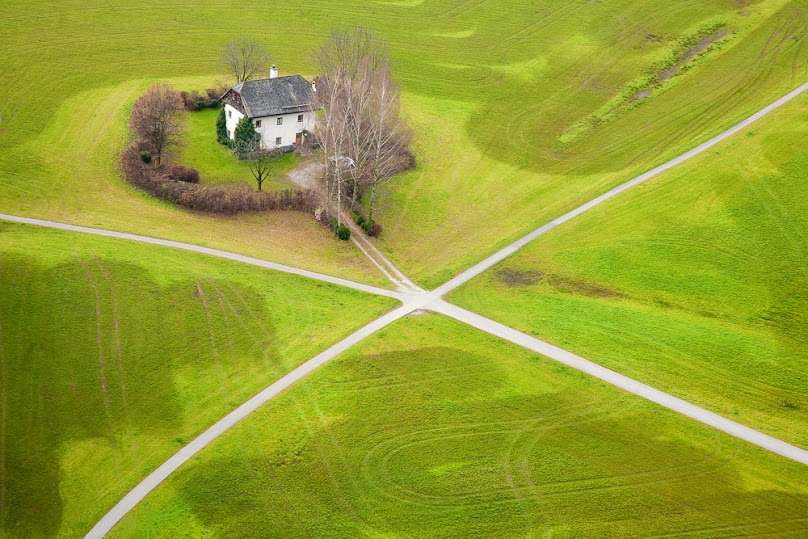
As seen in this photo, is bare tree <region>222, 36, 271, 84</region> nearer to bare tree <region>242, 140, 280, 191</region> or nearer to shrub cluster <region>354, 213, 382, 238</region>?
bare tree <region>242, 140, 280, 191</region>

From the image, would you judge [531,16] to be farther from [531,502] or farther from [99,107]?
[531,502]

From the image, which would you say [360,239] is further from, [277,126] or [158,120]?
[158,120]

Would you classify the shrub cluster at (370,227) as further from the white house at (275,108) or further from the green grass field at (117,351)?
the white house at (275,108)

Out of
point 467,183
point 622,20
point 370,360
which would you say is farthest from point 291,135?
point 622,20

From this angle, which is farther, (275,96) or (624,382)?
(275,96)

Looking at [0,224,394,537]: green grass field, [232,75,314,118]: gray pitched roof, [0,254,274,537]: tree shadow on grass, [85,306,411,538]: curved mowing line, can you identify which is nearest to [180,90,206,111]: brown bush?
[232,75,314,118]: gray pitched roof

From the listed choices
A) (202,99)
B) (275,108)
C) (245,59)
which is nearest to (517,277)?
(275,108)

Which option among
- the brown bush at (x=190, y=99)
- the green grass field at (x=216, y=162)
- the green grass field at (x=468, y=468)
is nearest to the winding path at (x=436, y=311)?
the green grass field at (x=468, y=468)
